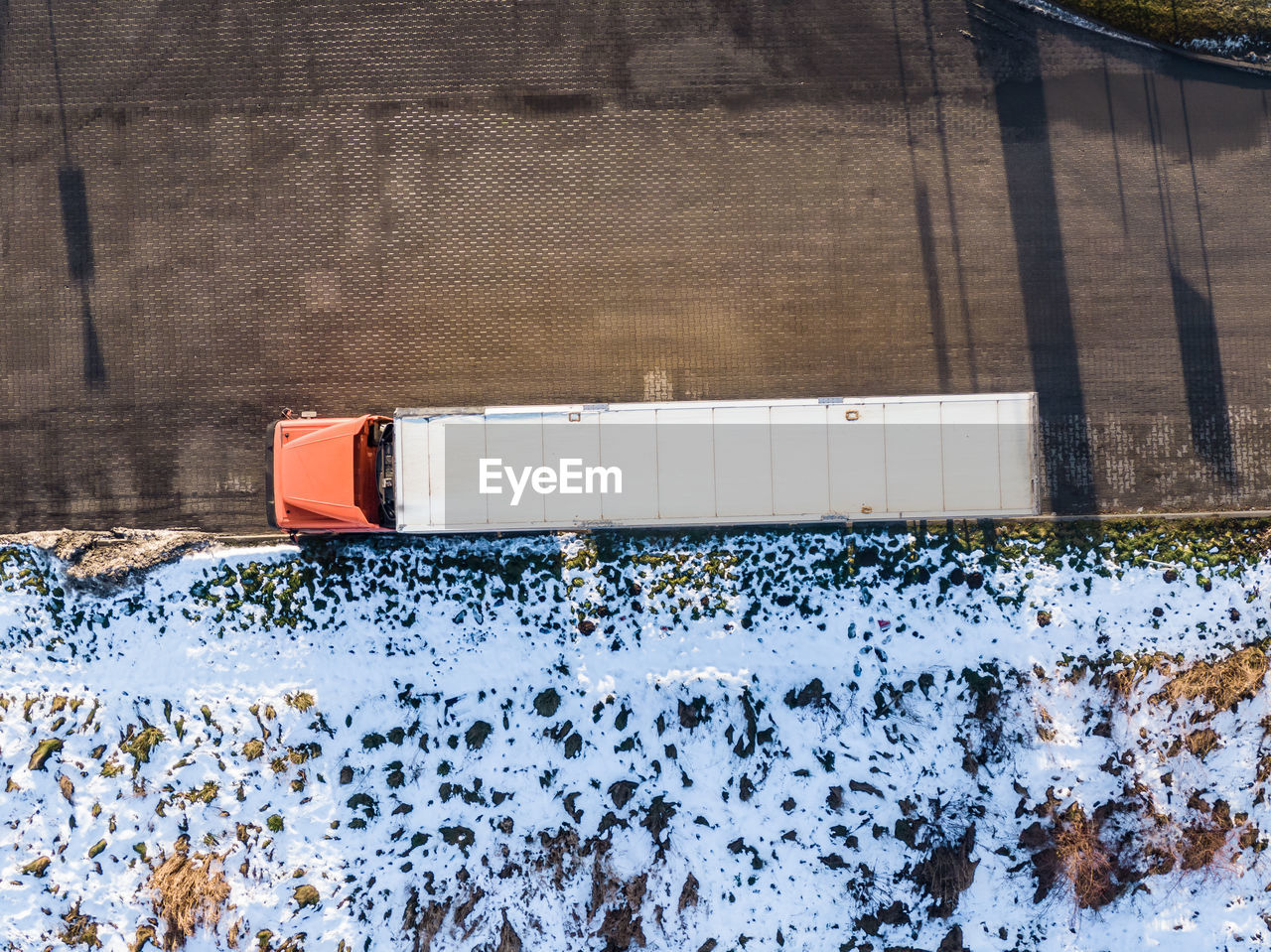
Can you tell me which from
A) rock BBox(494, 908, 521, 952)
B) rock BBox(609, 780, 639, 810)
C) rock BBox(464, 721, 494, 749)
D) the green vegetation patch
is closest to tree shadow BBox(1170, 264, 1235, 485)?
the green vegetation patch

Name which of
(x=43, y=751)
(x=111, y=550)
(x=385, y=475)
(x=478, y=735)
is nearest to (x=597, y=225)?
(x=385, y=475)

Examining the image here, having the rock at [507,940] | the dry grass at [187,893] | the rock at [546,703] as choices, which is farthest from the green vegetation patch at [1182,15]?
the dry grass at [187,893]

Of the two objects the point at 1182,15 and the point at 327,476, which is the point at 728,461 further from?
the point at 1182,15

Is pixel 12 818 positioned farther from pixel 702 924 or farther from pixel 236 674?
pixel 702 924

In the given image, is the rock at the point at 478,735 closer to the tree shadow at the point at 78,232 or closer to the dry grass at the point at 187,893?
the dry grass at the point at 187,893

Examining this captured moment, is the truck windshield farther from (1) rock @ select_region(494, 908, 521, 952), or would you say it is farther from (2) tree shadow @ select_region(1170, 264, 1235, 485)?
(2) tree shadow @ select_region(1170, 264, 1235, 485)

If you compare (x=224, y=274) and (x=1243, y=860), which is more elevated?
(x=224, y=274)

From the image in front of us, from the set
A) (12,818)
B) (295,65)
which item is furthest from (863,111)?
(12,818)
